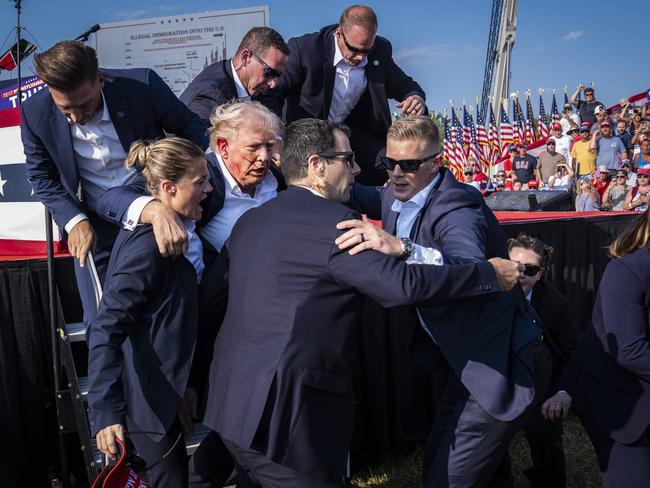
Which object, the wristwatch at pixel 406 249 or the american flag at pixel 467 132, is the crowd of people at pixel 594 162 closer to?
the american flag at pixel 467 132

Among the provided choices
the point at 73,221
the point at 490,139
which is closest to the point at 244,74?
the point at 73,221

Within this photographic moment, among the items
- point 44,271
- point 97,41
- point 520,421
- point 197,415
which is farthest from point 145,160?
point 97,41

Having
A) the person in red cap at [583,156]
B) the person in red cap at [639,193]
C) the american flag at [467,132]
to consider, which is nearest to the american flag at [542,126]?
the american flag at [467,132]

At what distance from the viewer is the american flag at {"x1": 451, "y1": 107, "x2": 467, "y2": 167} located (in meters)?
25.3

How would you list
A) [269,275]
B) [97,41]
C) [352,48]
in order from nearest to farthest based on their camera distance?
[269,275] → [352,48] → [97,41]

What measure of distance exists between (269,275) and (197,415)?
1008mm

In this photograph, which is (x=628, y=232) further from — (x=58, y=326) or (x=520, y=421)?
(x=58, y=326)

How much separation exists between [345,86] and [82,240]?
2086mm

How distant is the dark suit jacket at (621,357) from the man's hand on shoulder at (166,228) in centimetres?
174

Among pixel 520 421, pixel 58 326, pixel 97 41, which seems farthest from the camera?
pixel 97 41

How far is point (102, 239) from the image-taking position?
10.9 feet

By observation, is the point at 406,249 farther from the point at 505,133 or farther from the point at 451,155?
the point at 505,133

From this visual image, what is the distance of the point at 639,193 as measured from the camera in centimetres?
1209

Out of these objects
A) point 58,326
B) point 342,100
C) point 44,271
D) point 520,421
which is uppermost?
point 342,100
